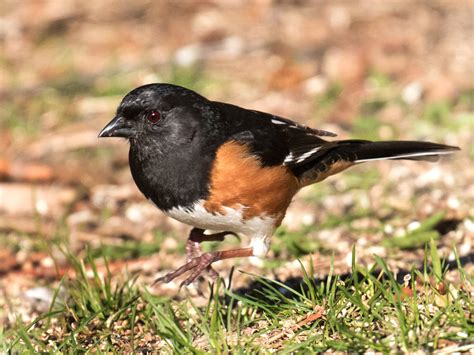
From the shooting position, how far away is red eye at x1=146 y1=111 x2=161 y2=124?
13.3 ft

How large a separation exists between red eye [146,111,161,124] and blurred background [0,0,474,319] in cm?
71

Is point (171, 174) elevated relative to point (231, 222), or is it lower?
elevated

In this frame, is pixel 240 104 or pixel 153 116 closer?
pixel 153 116

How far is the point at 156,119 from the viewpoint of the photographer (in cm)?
407

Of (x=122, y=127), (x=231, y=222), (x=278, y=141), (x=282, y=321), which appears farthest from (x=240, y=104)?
(x=282, y=321)

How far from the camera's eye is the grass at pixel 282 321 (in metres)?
3.32

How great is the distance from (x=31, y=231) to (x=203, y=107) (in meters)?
2.32

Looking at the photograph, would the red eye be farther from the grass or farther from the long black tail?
the long black tail

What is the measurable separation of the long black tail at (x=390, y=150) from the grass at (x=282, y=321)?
77 centimetres

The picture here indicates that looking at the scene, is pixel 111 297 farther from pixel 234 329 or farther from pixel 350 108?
pixel 350 108

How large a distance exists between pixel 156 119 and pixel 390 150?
51.6 inches

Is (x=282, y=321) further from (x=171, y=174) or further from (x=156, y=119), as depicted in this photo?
(x=156, y=119)

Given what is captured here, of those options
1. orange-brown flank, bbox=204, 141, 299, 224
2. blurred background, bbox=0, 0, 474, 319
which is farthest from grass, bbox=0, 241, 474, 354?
orange-brown flank, bbox=204, 141, 299, 224

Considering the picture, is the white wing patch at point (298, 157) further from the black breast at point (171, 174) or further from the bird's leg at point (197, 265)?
the bird's leg at point (197, 265)
